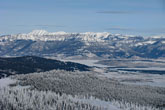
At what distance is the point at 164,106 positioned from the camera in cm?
9675

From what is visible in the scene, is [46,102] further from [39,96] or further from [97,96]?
[97,96]

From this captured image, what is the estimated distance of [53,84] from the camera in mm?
123188

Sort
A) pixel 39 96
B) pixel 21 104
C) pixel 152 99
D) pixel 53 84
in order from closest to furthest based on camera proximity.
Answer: pixel 21 104 → pixel 39 96 → pixel 152 99 → pixel 53 84

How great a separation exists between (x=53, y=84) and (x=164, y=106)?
1540 inches

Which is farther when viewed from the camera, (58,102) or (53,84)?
(53,84)

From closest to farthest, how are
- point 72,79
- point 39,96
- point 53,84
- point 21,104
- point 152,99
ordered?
point 21,104
point 39,96
point 152,99
point 53,84
point 72,79

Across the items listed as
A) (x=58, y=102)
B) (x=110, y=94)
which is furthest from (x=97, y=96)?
(x=58, y=102)

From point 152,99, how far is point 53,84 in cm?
3225

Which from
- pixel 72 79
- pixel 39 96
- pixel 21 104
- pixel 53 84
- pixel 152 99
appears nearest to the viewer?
pixel 21 104


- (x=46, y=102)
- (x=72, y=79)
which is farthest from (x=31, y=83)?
(x=46, y=102)

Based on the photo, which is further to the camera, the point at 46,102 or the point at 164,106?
the point at 164,106

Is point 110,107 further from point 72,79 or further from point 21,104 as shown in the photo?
point 72,79

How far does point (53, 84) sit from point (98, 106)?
41.9m

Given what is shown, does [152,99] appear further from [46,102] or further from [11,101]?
[11,101]
